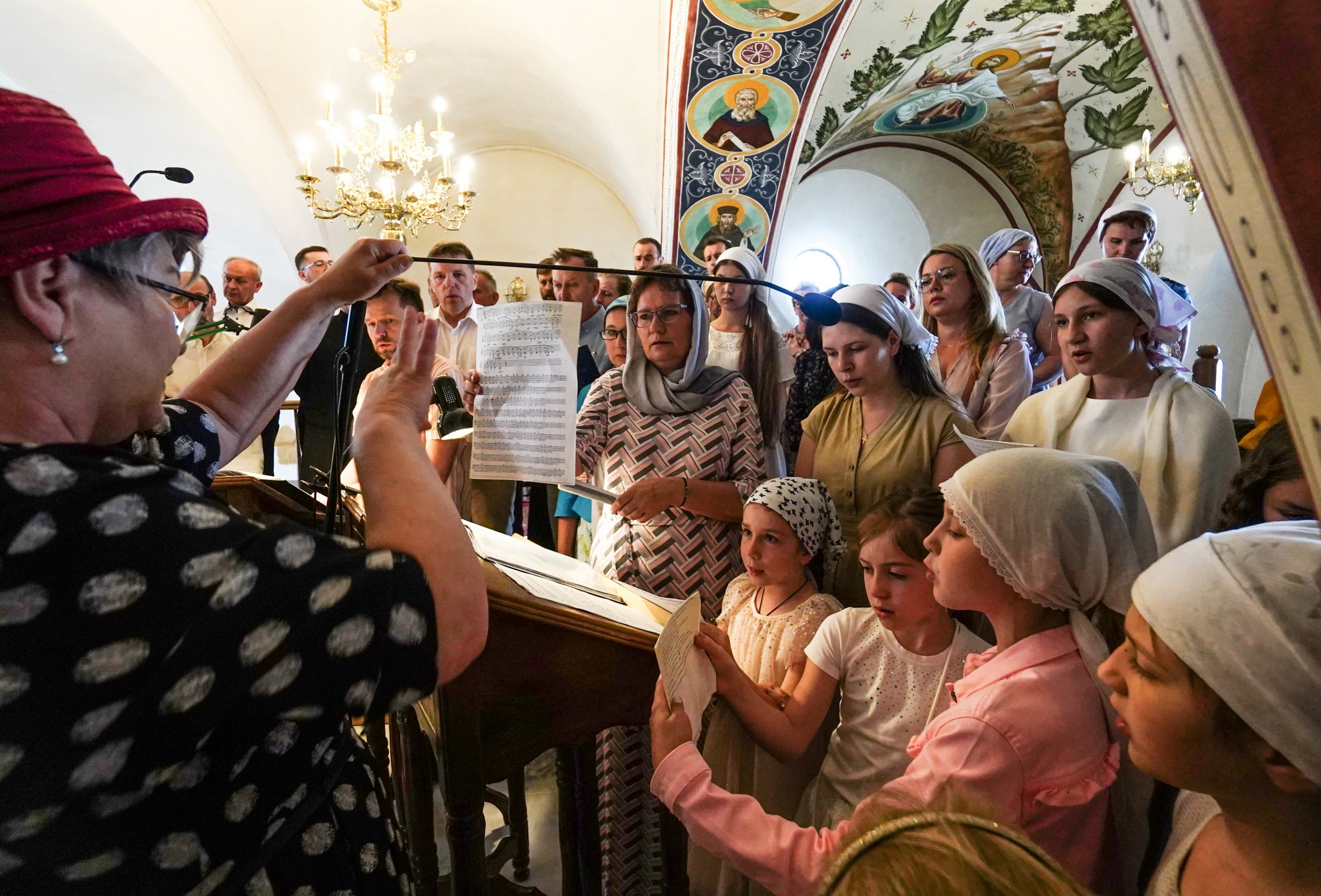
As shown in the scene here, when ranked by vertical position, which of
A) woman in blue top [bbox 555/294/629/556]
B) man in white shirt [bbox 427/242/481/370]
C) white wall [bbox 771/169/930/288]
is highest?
white wall [bbox 771/169/930/288]

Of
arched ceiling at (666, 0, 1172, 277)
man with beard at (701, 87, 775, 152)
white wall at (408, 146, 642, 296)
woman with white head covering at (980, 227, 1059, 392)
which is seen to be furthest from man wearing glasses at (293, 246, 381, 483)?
white wall at (408, 146, 642, 296)

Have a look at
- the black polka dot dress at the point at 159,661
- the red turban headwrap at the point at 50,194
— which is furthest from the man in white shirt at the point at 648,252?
the black polka dot dress at the point at 159,661

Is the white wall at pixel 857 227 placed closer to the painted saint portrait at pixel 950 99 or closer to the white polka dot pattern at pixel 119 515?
the painted saint portrait at pixel 950 99

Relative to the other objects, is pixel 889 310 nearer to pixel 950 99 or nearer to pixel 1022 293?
pixel 1022 293

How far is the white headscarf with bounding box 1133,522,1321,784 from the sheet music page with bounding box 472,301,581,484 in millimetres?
1291

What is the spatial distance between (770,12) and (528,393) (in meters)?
5.06

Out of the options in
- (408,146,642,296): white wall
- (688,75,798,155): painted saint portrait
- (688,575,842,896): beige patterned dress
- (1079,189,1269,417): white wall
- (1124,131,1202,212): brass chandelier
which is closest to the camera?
(688,575,842,896): beige patterned dress

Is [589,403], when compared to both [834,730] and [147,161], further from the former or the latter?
[147,161]

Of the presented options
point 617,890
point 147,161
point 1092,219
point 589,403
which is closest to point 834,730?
point 617,890

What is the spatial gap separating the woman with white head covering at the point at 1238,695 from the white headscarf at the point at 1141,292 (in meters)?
1.58

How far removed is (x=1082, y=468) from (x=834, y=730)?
879mm

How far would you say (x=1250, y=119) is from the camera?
38 centimetres

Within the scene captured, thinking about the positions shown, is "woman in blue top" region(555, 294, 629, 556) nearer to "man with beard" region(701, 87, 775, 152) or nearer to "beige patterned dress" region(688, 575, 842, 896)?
"beige patterned dress" region(688, 575, 842, 896)

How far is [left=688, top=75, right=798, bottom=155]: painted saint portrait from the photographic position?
6.37m
